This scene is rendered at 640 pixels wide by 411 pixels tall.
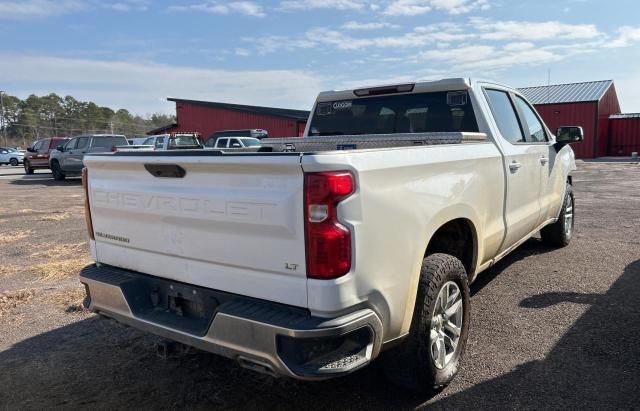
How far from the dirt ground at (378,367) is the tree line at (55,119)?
87.5 meters

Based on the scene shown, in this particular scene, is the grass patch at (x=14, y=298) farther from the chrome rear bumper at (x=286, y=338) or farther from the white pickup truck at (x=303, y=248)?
the chrome rear bumper at (x=286, y=338)

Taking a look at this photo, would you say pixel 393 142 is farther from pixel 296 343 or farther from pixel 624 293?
pixel 624 293

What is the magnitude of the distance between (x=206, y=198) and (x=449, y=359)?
1.88 meters

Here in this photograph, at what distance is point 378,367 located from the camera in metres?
3.21

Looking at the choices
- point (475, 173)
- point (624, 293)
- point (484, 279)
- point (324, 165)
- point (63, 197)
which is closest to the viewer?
point (324, 165)

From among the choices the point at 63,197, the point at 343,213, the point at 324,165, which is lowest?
the point at 63,197

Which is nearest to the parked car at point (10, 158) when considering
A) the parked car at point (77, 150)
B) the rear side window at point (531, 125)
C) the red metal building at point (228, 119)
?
the red metal building at point (228, 119)

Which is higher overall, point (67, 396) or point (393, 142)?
point (393, 142)

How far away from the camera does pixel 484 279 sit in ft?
17.6

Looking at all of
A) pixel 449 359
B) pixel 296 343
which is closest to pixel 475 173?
pixel 449 359

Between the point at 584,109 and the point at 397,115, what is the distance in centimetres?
3406

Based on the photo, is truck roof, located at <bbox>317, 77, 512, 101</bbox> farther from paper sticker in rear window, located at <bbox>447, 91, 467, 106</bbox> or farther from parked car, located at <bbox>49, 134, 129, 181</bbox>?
parked car, located at <bbox>49, 134, 129, 181</bbox>

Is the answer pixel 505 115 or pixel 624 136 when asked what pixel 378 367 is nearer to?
pixel 505 115

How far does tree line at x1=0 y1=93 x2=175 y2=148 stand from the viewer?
278ft
